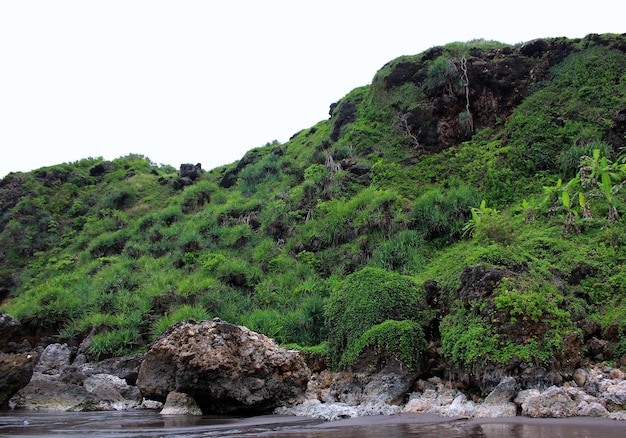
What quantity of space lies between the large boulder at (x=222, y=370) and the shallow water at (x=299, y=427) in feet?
2.05

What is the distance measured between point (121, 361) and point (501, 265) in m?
11.0

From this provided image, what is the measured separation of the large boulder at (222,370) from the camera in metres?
10.9

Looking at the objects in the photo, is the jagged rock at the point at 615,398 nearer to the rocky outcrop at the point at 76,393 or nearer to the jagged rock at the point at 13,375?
the rocky outcrop at the point at 76,393

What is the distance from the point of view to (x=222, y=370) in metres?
10.9

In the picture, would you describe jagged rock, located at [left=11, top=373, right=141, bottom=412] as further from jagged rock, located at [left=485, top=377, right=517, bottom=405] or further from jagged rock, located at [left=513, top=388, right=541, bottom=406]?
jagged rock, located at [left=513, top=388, right=541, bottom=406]

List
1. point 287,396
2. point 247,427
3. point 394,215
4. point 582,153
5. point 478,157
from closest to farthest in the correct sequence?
point 247,427
point 287,396
point 582,153
point 394,215
point 478,157

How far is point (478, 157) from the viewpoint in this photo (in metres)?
21.6

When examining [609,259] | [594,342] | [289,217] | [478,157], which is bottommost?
[594,342]

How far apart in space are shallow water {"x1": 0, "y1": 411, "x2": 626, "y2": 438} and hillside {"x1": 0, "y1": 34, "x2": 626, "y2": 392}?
2.02 meters

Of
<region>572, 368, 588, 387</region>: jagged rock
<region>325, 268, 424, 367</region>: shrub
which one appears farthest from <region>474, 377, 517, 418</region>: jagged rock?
<region>325, 268, 424, 367</region>: shrub

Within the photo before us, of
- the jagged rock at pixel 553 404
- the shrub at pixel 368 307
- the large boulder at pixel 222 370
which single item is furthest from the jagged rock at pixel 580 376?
the large boulder at pixel 222 370

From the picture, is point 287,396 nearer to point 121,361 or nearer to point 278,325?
point 278,325

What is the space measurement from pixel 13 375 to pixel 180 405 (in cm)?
449

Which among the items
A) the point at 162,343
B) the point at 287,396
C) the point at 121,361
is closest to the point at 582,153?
the point at 287,396
